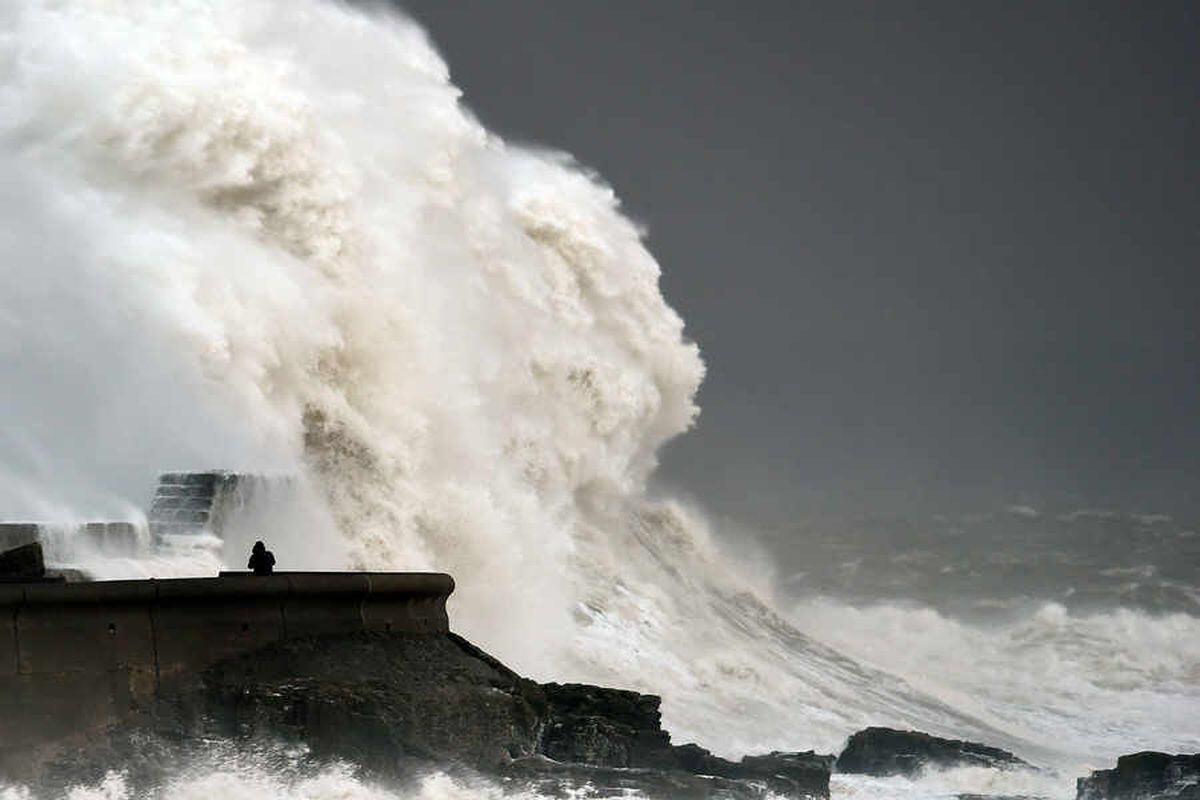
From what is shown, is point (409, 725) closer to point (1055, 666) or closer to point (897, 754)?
point (897, 754)

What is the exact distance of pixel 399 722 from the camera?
42.3 ft

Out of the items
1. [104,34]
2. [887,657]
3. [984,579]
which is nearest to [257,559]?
[104,34]

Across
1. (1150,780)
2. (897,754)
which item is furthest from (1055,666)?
(1150,780)

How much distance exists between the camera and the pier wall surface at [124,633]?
11.7m

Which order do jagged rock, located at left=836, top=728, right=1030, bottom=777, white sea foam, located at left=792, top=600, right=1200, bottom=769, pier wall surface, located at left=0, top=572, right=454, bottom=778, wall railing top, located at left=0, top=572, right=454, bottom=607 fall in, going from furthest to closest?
white sea foam, located at left=792, top=600, right=1200, bottom=769 < jagged rock, located at left=836, top=728, right=1030, bottom=777 < wall railing top, located at left=0, top=572, right=454, bottom=607 < pier wall surface, located at left=0, top=572, right=454, bottom=778

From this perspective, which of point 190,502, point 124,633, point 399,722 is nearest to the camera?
point 124,633

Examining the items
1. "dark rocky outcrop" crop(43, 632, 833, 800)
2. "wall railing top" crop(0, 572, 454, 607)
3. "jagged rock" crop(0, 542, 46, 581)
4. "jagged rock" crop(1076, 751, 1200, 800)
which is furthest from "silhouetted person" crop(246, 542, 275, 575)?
"jagged rock" crop(1076, 751, 1200, 800)

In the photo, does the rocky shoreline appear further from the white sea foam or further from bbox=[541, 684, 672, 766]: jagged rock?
the white sea foam

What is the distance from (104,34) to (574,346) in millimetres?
11693

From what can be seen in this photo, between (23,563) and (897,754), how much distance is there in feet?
38.1

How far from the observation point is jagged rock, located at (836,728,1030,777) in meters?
21.6

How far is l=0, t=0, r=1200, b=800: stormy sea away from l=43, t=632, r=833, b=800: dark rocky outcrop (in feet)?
0.56

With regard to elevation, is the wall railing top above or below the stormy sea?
below

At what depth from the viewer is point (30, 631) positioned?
1178 cm
